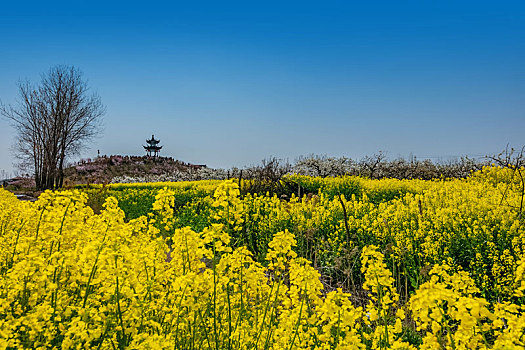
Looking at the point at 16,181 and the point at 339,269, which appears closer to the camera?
the point at 339,269

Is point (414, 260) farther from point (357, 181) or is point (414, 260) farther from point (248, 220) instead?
point (357, 181)

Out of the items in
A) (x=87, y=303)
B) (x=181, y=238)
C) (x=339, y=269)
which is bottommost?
(x=339, y=269)

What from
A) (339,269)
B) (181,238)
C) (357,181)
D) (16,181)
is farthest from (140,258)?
(16,181)

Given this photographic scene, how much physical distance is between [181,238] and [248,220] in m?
5.15

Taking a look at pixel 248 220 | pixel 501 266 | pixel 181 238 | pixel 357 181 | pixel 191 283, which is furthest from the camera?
pixel 357 181

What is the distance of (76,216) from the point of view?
3.58 meters

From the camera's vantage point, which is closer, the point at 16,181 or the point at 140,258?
the point at 140,258

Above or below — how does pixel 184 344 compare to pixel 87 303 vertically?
below

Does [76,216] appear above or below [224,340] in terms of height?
above

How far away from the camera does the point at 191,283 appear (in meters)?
2.47

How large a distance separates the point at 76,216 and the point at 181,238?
1.16 meters

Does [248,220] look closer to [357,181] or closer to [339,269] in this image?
[339,269]

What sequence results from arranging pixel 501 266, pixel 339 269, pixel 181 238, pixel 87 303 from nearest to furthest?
pixel 87 303 < pixel 181 238 < pixel 501 266 < pixel 339 269

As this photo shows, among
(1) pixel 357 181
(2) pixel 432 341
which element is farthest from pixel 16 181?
(2) pixel 432 341
